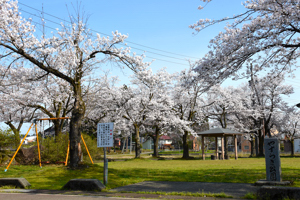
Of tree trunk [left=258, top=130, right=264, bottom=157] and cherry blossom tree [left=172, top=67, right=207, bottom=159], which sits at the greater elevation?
cherry blossom tree [left=172, top=67, right=207, bottom=159]

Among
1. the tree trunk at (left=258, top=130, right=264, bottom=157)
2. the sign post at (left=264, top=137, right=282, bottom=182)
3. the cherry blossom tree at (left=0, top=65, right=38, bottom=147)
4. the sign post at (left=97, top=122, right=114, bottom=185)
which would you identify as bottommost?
the tree trunk at (left=258, top=130, right=264, bottom=157)

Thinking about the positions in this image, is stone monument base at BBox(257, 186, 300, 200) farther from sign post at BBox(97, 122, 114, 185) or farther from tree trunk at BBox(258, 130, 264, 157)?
tree trunk at BBox(258, 130, 264, 157)

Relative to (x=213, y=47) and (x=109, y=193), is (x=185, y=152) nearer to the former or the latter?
(x=213, y=47)

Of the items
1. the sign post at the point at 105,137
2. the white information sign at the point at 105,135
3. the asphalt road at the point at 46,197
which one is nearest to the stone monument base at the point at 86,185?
the sign post at the point at 105,137

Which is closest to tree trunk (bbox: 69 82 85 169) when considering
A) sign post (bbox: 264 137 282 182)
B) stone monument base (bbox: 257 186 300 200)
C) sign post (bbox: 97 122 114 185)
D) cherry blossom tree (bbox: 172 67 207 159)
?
sign post (bbox: 97 122 114 185)

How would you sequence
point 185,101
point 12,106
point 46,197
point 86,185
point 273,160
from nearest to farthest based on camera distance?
1. point 46,197
2. point 273,160
3. point 86,185
4. point 12,106
5. point 185,101

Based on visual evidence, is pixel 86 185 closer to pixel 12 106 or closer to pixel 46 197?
pixel 46 197

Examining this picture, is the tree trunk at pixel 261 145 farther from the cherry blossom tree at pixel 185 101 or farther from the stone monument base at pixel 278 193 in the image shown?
the stone monument base at pixel 278 193

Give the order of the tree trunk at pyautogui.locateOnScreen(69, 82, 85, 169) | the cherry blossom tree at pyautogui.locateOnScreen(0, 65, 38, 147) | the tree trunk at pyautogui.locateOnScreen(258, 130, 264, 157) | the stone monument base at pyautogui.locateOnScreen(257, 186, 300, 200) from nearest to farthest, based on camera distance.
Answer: the stone monument base at pyautogui.locateOnScreen(257, 186, 300, 200)
the tree trunk at pyautogui.locateOnScreen(69, 82, 85, 169)
the cherry blossom tree at pyautogui.locateOnScreen(0, 65, 38, 147)
the tree trunk at pyautogui.locateOnScreen(258, 130, 264, 157)

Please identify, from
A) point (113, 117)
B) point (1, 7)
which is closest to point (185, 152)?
point (113, 117)

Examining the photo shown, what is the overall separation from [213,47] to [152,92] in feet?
63.9

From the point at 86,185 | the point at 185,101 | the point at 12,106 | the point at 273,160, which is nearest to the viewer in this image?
the point at 273,160

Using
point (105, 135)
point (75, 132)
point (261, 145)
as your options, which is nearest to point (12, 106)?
point (75, 132)

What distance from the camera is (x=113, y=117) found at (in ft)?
107
